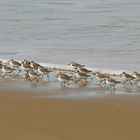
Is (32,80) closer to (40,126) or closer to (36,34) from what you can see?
(40,126)

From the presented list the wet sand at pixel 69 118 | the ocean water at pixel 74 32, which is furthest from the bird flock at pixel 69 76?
the wet sand at pixel 69 118

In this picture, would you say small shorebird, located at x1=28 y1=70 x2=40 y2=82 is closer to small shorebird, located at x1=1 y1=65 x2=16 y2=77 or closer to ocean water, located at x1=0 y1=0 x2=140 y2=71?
small shorebird, located at x1=1 y1=65 x2=16 y2=77

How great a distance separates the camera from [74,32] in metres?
22.6

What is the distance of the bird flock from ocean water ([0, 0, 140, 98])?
4.05 ft

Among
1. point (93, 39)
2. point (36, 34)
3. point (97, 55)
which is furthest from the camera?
point (36, 34)

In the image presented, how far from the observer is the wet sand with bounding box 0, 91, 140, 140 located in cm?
886

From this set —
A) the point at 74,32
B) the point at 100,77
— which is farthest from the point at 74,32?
the point at 100,77

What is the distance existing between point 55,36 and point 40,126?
12.4 metres

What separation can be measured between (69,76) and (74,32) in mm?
8839

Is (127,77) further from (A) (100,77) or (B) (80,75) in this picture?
(B) (80,75)

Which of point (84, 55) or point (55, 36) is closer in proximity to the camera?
point (84, 55)

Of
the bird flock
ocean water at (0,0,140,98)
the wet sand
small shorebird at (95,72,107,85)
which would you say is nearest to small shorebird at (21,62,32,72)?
the bird flock

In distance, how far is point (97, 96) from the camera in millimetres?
11266

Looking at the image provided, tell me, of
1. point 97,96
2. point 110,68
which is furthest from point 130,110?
point 110,68
